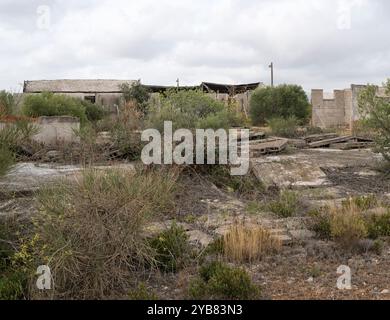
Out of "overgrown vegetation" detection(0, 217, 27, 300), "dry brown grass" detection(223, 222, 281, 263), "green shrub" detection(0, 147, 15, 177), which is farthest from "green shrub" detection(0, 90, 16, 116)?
"dry brown grass" detection(223, 222, 281, 263)

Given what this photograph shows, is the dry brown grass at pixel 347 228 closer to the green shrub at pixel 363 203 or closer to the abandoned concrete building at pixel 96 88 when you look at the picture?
the green shrub at pixel 363 203

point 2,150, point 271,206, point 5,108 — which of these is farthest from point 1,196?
point 271,206

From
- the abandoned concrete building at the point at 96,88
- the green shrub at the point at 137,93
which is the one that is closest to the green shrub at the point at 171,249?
the green shrub at the point at 137,93

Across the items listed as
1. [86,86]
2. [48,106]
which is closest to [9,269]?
[48,106]

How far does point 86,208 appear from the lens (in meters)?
4.59

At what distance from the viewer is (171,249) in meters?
5.17

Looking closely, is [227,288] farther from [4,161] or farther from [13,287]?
[4,161]

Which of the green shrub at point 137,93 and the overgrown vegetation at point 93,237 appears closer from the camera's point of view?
the overgrown vegetation at point 93,237

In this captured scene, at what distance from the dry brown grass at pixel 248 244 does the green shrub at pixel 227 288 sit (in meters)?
0.84

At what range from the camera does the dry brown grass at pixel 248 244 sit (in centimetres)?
526

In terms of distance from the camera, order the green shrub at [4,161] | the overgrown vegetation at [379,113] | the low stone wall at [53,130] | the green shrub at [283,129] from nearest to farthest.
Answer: the green shrub at [4,161], the overgrown vegetation at [379,113], the low stone wall at [53,130], the green shrub at [283,129]

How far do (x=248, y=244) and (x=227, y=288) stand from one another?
3.67 feet

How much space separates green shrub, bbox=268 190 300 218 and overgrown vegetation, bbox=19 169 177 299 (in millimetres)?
2593

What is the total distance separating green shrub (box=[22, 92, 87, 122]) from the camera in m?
15.9
